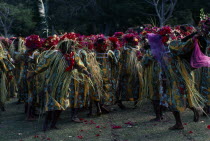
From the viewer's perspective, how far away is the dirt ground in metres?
5.46

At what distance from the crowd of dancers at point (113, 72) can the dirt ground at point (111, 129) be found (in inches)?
9.4

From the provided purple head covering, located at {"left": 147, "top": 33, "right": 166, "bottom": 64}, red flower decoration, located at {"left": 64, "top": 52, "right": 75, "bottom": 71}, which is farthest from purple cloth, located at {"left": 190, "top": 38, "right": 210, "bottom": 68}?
red flower decoration, located at {"left": 64, "top": 52, "right": 75, "bottom": 71}

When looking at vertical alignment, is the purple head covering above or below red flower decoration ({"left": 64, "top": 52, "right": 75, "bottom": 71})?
above

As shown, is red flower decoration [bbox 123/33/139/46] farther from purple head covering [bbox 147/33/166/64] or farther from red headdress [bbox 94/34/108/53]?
purple head covering [bbox 147/33/166/64]

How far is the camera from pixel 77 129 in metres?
6.11

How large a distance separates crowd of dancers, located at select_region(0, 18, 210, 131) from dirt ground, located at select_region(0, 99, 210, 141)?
24 cm

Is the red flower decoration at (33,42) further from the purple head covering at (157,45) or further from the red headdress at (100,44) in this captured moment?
the purple head covering at (157,45)

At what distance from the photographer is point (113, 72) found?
7.84 m

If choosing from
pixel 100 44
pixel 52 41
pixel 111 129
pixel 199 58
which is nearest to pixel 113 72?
pixel 100 44

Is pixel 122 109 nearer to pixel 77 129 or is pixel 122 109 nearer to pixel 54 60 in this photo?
pixel 77 129

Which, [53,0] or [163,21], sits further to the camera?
[53,0]

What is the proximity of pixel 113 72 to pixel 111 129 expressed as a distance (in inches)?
83.1

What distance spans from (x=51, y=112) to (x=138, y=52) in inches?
112

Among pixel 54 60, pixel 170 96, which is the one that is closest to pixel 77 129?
pixel 54 60
